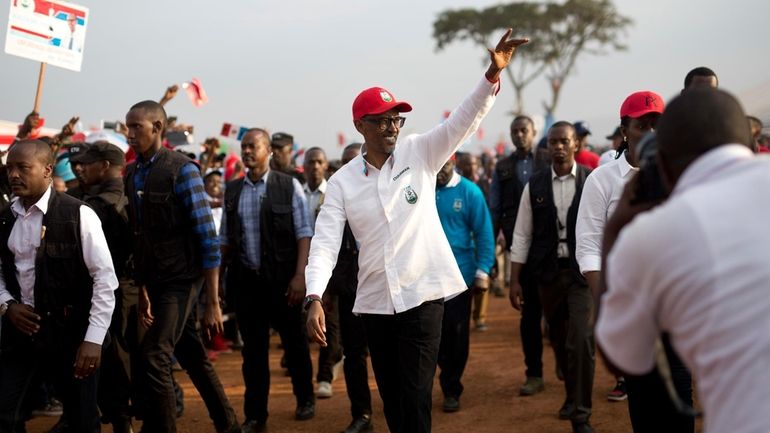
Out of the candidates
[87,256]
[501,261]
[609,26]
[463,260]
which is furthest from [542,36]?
[87,256]

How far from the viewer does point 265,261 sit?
7203 mm

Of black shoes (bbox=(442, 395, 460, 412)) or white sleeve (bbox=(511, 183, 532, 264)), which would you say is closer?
white sleeve (bbox=(511, 183, 532, 264))

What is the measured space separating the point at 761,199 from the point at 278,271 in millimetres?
5524

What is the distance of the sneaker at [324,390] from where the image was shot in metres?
8.30

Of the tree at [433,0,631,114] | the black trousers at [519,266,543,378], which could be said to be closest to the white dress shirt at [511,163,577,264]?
the black trousers at [519,266,543,378]

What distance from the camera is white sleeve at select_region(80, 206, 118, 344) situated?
4945 millimetres

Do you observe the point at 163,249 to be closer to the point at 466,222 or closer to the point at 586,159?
the point at 466,222

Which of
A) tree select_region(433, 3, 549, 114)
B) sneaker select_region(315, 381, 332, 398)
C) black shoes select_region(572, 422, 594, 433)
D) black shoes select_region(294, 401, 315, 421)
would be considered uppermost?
tree select_region(433, 3, 549, 114)

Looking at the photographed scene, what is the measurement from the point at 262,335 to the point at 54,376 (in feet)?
7.61

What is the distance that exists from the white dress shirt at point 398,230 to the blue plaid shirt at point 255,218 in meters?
2.38

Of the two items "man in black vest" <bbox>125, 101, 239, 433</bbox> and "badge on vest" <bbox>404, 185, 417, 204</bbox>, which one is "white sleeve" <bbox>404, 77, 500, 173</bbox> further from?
"man in black vest" <bbox>125, 101, 239, 433</bbox>

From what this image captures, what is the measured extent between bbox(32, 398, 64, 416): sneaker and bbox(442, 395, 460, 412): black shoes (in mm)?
3480

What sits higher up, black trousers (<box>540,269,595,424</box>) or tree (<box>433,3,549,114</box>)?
tree (<box>433,3,549,114</box>)

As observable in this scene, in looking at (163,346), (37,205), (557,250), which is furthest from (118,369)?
(557,250)
